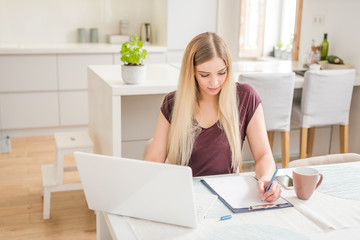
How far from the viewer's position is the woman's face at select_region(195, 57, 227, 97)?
1702mm

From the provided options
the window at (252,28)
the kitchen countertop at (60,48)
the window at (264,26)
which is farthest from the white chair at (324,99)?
the window at (252,28)

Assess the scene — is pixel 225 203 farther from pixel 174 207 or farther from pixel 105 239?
pixel 105 239

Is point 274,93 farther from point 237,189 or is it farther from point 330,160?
point 237,189

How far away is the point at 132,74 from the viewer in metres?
2.75

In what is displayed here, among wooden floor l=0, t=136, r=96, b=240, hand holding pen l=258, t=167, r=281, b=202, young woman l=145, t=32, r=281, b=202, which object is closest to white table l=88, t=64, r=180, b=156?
wooden floor l=0, t=136, r=96, b=240

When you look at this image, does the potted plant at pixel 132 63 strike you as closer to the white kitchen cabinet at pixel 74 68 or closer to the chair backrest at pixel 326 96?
the chair backrest at pixel 326 96

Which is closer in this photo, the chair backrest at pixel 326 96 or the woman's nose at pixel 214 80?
the woman's nose at pixel 214 80

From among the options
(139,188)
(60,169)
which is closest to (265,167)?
(139,188)

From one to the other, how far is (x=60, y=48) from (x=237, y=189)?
3417 mm

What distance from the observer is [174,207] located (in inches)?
47.1

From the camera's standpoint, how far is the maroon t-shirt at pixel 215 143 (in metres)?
1.83

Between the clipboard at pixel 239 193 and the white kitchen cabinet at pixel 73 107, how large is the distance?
327 cm

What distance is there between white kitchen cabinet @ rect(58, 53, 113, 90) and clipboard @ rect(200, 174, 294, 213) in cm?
327

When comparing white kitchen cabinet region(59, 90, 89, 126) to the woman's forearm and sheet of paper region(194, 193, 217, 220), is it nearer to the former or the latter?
the woman's forearm
